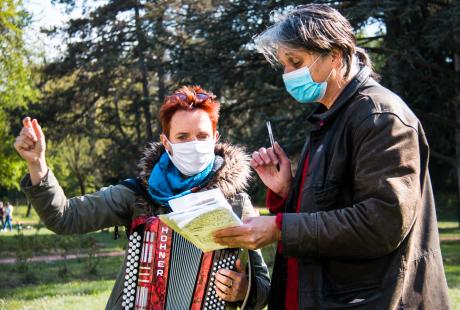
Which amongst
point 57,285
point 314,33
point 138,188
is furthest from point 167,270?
point 57,285

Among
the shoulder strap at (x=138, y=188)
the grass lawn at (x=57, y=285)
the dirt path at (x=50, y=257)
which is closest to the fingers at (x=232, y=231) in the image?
the shoulder strap at (x=138, y=188)

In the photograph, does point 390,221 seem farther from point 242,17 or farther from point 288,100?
point 288,100

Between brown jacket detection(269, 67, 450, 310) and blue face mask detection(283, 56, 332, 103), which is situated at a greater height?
blue face mask detection(283, 56, 332, 103)

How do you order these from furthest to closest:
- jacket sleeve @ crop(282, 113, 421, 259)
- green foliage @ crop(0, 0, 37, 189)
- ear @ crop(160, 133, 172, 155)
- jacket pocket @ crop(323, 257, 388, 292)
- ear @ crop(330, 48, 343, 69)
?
1. green foliage @ crop(0, 0, 37, 189)
2. ear @ crop(160, 133, 172, 155)
3. ear @ crop(330, 48, 343, 69)
4. jacket pocket @ crop(323, 257, 388, 292)
5. jacket sleeve @ crop(282, 113, 421, 259)

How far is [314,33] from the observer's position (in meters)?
2.67

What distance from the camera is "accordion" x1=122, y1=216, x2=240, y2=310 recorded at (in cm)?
332

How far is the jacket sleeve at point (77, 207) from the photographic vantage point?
318 cm

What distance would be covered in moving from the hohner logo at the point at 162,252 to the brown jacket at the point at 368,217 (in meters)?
0.99

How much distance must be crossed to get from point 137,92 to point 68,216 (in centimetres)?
2883

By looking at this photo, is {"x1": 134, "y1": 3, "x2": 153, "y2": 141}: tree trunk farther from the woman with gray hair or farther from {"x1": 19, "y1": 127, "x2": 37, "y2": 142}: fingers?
the woman with gray hair

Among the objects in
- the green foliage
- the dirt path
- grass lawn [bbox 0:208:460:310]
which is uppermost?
the green foliage

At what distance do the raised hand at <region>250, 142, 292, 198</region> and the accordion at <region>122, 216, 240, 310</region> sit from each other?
0.44 m

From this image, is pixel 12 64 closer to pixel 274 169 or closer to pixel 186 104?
pixel 186 104

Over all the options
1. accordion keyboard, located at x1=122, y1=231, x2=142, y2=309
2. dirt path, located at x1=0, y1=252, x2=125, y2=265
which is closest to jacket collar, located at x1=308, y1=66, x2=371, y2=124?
accordion keyboard, located at x1=122, y1=231, x2=142, y2=309
